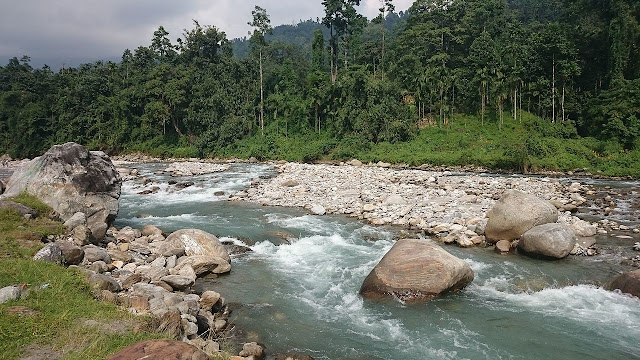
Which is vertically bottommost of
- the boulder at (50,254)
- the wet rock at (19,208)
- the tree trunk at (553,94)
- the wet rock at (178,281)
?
the wet rock at (178,281)

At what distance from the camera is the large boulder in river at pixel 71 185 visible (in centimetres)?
1245

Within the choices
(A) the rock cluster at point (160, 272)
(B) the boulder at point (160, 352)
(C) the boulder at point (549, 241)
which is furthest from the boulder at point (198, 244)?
(C) the boulder at point (549, 241)

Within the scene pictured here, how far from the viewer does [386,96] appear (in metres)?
43.5

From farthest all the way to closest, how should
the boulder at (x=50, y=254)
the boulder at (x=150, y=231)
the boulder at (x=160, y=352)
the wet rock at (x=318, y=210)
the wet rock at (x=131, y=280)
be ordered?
the wet rock at (x=318, y=210)
the boulder at (x=150, y=231)
the wet rock at (x=131, y=280)
the boulder at (x=50, y=254)
the boulder at (x=160, y=352)

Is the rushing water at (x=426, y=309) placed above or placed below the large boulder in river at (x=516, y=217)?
below

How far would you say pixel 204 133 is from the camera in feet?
163

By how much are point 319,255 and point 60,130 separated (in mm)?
59047

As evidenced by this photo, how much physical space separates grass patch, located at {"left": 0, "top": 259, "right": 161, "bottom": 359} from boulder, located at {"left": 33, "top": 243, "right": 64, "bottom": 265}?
642 mm

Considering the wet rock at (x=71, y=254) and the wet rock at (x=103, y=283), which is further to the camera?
the wet rock at (x=71, y=254)

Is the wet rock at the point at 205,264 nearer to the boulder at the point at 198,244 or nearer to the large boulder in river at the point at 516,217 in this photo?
the boulder at the point at 198,244

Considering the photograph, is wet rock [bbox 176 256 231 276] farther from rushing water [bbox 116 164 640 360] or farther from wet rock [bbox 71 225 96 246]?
wet rock [bbox 71 225 96 246]

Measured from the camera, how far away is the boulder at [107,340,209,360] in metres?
4.59

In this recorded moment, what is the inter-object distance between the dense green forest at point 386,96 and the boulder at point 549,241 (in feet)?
67.5

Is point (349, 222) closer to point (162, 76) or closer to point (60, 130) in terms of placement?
point (162, 76)
